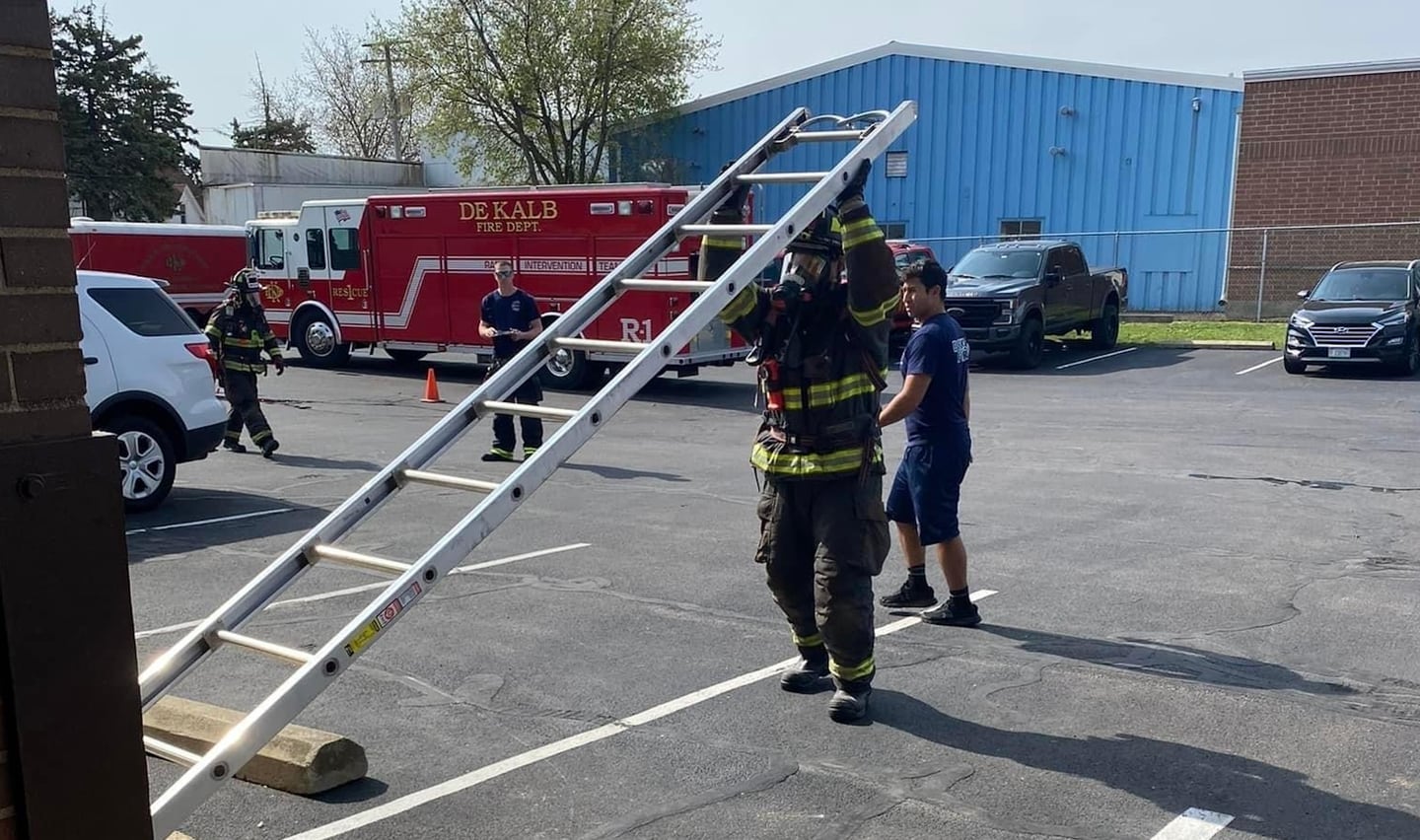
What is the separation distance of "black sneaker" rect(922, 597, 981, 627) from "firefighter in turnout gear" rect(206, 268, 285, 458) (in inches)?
315

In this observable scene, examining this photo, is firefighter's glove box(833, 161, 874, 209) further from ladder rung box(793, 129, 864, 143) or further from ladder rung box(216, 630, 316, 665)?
ladder rung box(216, 630, 316, 665)

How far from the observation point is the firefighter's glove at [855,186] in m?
4.44

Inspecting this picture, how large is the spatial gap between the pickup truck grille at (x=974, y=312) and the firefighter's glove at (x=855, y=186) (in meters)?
15.1

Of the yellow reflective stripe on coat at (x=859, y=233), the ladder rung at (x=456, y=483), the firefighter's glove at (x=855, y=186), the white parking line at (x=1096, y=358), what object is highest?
the firefighter's glove at (x=855, y=186)

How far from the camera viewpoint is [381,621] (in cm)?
329

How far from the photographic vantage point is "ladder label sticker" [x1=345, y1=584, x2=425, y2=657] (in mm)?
3219

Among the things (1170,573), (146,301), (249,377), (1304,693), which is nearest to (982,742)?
(1304,693)

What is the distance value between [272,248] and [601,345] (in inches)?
769

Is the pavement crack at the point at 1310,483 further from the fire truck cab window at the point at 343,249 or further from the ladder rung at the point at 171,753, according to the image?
the fire truck cab window at the point at 343,249

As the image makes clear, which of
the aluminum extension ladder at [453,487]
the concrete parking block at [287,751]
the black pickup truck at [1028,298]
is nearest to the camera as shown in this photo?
the aluminum extension ladder at [453,487]

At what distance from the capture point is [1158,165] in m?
27.2

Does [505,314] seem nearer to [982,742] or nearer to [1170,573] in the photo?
[1170,573]

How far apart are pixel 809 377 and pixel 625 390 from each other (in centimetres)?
126

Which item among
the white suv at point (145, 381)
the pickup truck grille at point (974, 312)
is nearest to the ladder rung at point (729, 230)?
the white suv at point (145, 381)
